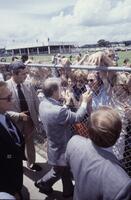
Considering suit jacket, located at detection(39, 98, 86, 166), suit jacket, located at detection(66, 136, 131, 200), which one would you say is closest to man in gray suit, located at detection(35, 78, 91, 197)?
suit jacket, located at detection(39, 98, 86, 166)

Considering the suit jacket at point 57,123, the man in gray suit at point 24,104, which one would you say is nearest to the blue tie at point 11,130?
the suit jacket at point 57,123

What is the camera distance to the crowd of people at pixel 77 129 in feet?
9.36

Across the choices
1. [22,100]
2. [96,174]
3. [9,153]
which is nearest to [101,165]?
[96,174]

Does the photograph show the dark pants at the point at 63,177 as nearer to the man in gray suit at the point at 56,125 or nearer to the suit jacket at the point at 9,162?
the man in gray suit at the point at 56,125

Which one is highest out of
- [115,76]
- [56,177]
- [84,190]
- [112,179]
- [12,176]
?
[115,76]

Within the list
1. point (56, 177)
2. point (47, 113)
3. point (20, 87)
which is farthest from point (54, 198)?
point (20, 87)

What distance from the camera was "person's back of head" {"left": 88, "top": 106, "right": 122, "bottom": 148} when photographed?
2.85m

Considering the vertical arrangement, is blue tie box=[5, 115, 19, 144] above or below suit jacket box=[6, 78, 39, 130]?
above

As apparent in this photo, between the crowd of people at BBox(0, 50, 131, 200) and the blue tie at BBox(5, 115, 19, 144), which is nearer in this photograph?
the crowd of people at BBox(0, 50, 131, 200)

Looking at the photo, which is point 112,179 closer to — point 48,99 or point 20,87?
point 48,99

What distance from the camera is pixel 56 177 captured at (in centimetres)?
552

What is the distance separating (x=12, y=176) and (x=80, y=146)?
1.29m

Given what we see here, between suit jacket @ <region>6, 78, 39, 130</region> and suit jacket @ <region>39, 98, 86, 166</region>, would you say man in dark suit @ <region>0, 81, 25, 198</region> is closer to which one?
suit jacket @ <region>39, 98, 86, 166</region>

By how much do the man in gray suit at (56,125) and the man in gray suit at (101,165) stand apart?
1.73m
